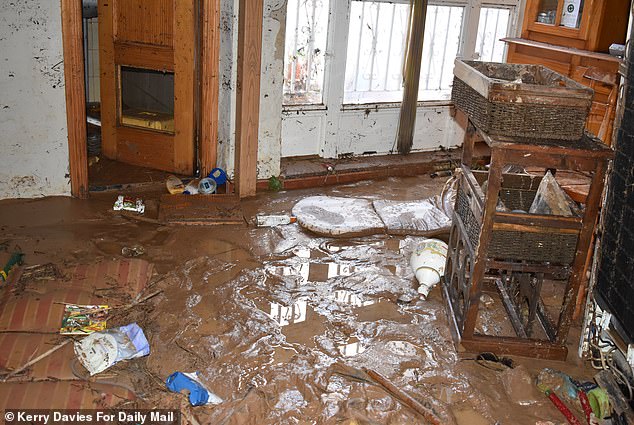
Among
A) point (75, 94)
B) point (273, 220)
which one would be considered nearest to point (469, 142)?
point (273, 220)

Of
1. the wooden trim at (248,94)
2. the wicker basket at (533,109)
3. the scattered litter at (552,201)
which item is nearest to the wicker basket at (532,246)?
the scattered litter at (552,201)

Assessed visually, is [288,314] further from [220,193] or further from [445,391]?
[220,193]

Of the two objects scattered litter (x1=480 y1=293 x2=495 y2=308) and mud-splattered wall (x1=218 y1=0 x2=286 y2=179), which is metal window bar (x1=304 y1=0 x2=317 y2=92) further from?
scattered litter (x1=480 y1=293 x2=495 y2=308)

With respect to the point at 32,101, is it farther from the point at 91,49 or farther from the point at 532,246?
the point at 532,246

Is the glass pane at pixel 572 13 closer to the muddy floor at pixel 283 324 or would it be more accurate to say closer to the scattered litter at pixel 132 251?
the muddy floor at pixel 283 324

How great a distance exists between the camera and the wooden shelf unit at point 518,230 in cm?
362

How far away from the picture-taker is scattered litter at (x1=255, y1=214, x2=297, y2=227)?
19.0ft

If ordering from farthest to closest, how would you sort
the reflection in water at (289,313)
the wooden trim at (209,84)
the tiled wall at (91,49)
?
the tiled wall at (91,49) → the wooden trim at (209,84) → the reflection in water at (289,313)

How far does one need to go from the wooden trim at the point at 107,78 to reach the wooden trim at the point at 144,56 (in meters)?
0.12

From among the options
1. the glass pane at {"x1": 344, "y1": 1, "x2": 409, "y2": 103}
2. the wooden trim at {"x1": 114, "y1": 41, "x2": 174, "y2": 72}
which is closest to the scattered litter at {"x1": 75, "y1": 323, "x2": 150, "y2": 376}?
the wooden trim at {"x1": 114, "y1": 41, "x2": 174, "y2": 72}

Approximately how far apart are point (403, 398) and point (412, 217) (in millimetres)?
2668

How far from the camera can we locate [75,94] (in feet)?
18.8

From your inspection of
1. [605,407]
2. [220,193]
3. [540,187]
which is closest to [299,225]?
[220,193]

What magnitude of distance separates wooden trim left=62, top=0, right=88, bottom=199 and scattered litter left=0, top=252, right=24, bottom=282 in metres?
1.35
